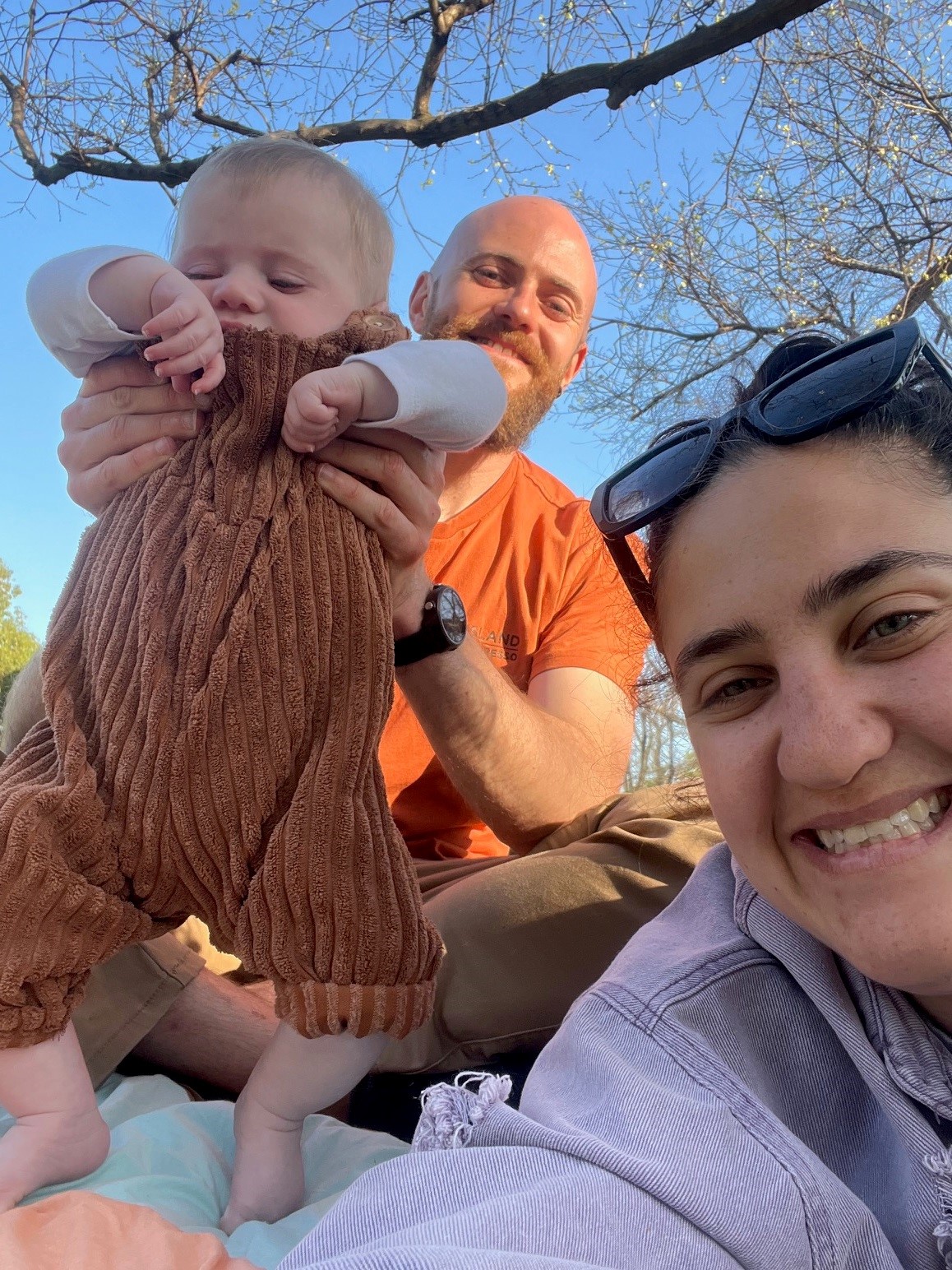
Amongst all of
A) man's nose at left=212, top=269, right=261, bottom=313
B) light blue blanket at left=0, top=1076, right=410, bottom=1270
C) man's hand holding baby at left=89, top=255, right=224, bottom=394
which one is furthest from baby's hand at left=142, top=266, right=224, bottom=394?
light blue blanket at left=0, top=1076, right=410, bottom=1270

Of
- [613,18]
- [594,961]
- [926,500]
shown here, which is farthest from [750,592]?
[613,18]

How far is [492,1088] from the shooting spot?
41.1 inches

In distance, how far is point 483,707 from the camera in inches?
85.0

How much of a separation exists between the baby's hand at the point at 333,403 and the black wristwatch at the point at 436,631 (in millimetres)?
504

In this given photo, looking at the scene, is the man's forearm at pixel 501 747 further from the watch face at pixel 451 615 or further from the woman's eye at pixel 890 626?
the woman's eye at pixel 890 626

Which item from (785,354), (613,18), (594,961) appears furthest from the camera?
(613,18)

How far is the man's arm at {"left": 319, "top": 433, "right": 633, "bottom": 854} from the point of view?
167 cm

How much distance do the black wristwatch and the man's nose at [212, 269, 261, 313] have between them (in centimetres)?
67

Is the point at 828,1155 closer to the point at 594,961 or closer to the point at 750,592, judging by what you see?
the point at 750,592

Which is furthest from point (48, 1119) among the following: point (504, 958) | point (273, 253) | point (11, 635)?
point (11, 635)

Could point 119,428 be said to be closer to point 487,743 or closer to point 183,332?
point 183,332

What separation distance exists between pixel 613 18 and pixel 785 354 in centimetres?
358

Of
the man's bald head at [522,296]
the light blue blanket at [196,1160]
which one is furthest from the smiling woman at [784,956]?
the man's bald head at [522,296]

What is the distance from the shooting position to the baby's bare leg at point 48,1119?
4.51ft
